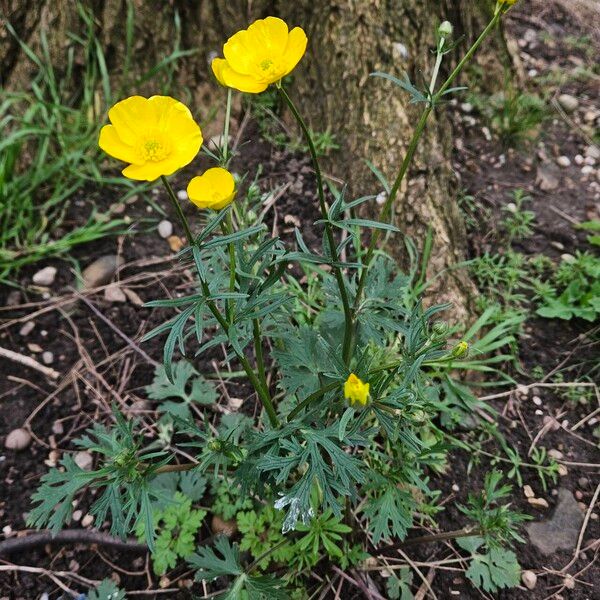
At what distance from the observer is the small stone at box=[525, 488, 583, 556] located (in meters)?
1.90

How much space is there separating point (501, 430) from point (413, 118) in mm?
1252

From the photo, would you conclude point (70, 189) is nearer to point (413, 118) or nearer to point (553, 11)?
point (413, 118)

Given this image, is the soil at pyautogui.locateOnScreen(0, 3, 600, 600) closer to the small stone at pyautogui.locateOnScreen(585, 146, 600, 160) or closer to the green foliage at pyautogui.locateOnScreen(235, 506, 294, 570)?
the small stone at pyautogui.locateOnScreen(585, 146, 600, 160)

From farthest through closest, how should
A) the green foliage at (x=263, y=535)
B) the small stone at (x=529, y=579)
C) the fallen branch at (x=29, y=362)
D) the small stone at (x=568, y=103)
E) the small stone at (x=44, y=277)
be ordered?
1. the small stone at (x=568, y=103)
2. the small stone at (x=44, y=277)
3. the fallen branch at (x=29, y=362)
4. the small stone at (x=529, y=579)
5. the green foliage at (x=263, y=535)

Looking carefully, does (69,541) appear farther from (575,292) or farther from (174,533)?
(575,292)

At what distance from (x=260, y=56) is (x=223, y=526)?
136 cm

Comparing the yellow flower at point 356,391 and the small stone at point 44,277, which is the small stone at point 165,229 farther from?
A: the yellow flower at point 356,391

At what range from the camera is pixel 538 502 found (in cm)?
200

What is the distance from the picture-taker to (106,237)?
2.67 m

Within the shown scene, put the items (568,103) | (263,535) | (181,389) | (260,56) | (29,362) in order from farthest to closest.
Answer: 1. (568,103)
2. (29,362)
3. (181,389)
4. (263,535)
5. (260,56)

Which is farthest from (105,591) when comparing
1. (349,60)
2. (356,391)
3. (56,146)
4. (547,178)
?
(547,178)

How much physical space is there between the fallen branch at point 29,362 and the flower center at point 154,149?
134 centimetres

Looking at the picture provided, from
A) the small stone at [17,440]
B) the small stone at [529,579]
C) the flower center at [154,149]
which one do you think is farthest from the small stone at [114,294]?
the small stone at [529,579]

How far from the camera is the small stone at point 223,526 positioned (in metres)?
1.91
